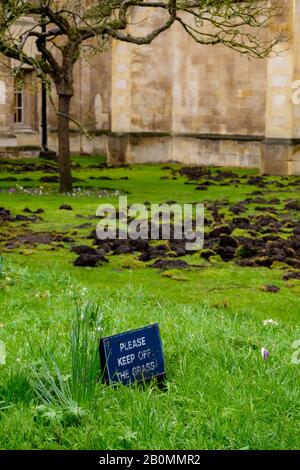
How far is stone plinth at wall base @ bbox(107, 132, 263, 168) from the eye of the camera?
93.8ft

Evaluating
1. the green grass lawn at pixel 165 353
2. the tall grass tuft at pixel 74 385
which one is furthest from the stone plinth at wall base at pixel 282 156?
the tall grass tuft at pixel 74 385

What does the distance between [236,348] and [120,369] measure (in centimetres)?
143

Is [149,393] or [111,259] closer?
[149,393]

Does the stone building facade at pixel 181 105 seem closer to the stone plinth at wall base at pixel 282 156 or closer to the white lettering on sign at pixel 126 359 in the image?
the stone plinth at wall base at pixel 282 156

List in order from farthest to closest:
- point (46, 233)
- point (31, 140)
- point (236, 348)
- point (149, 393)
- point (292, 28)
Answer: point (31, 140) < point (292, 28) < point (46, 233) < point (236, 348) < point (149, 393)

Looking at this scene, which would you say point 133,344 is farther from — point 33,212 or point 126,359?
point 33,212

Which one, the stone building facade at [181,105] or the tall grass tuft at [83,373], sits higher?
the stone building facade at [181,105]

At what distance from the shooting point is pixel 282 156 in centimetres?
2489

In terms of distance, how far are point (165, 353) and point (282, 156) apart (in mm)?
19078

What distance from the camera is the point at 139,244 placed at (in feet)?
41.2

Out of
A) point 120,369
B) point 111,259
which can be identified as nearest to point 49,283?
point 111,259

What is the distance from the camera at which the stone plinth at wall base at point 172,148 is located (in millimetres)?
28594

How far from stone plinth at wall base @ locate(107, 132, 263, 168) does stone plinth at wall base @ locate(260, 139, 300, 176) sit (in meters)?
3.14

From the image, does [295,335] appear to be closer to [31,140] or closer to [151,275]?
[151,275]
